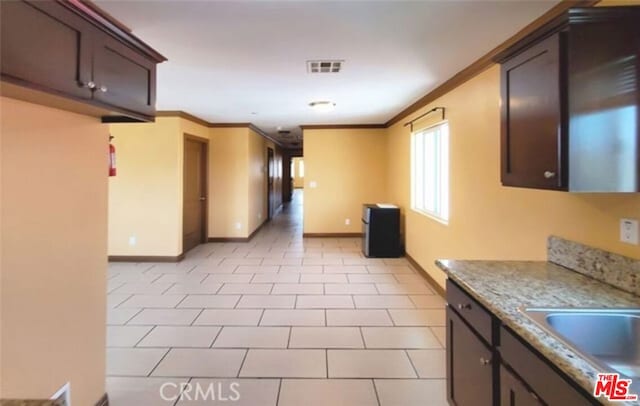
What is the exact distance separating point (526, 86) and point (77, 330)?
2583 mm

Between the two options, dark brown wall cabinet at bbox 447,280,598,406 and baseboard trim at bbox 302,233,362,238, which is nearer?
dark brown wall cabinet at bbox 447,280,598,406

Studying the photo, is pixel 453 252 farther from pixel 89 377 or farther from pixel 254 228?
pixel 254 228

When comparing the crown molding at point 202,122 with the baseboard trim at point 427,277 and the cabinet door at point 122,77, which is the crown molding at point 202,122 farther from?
the baseboard trim at point 427,277

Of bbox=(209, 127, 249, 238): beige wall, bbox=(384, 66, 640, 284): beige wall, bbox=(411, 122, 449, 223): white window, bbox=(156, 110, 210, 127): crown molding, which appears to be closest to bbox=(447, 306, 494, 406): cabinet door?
bbox=(384, 66, 640, 284): beige wall

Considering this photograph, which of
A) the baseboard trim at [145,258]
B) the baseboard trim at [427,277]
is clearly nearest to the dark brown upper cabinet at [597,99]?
the baseboard trim at [427,277]

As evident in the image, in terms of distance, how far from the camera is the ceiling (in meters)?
2.10

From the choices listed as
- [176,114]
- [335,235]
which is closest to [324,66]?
[176,114]

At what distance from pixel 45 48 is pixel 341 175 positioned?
6.45 metres

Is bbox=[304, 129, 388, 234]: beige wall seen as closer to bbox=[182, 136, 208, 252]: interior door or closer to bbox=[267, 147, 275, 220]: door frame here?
bbox=[182, 136, 208, 252]: interior door

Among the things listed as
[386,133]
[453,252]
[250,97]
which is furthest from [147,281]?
[386,133]

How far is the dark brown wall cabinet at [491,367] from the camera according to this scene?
1.10 meters

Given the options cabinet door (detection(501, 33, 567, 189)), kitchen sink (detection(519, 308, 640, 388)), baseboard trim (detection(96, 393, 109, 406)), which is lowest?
baseboard trim (detection(96, 393, 109, 406))

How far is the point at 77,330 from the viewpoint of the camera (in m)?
1.92

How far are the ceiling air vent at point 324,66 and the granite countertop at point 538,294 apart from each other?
194cm
